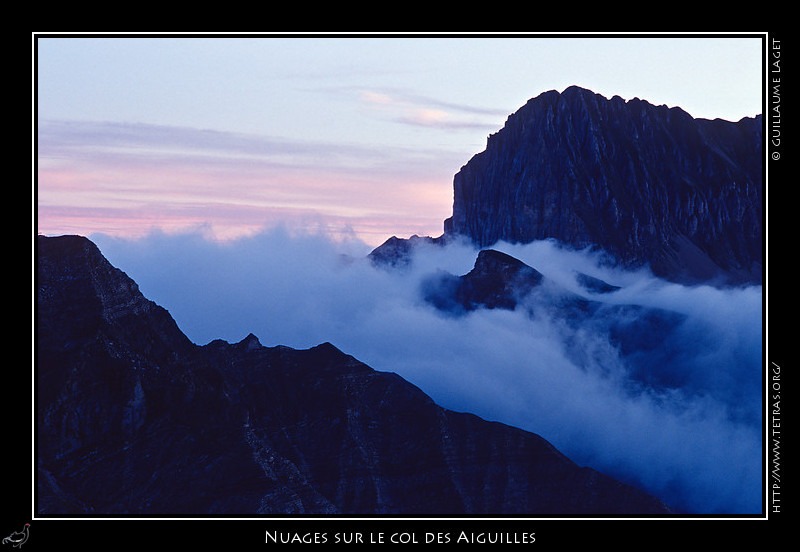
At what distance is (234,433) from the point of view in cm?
12644

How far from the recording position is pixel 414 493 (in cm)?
15988

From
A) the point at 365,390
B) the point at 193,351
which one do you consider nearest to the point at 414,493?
the point at 365,390

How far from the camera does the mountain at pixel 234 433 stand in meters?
112

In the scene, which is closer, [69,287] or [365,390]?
[69,287]

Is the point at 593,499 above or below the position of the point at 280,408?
below

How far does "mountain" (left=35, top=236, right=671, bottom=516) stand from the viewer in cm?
11169
